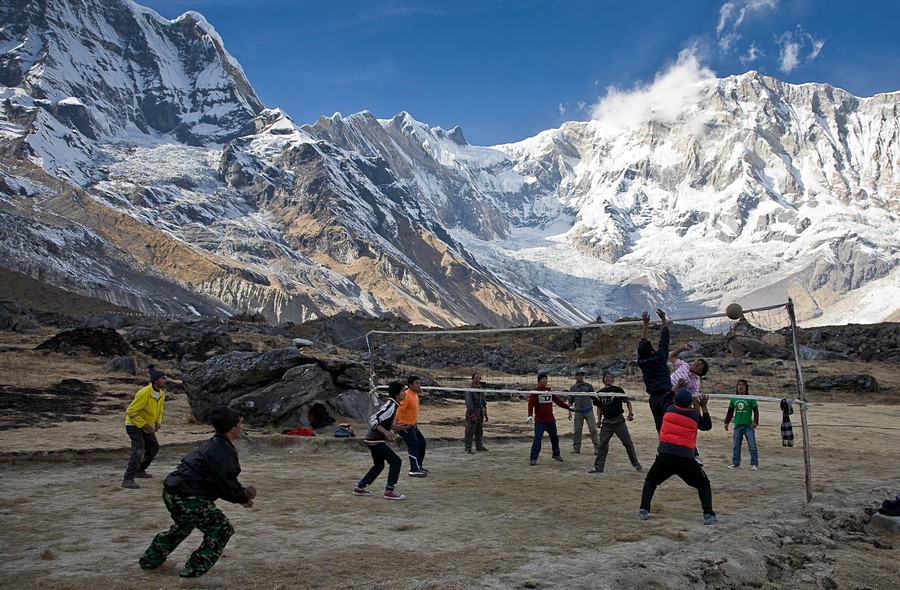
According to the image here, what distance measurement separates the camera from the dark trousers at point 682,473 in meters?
9.14

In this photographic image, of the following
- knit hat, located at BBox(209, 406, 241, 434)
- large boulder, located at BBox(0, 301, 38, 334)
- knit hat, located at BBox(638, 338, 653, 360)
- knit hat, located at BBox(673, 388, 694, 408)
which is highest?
large boulder, located at BBox(0, 301, 38, 334)

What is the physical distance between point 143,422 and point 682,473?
27.0ft

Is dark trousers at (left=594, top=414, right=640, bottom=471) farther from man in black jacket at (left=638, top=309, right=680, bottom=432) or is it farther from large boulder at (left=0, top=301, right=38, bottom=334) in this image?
large boulder at (left=0, top=301, right=38, bottom=334)

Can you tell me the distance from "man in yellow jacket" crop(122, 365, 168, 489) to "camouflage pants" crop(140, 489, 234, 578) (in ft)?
16.3

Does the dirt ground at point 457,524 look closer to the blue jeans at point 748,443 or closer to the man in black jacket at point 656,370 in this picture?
the blue jeans at point 748,443

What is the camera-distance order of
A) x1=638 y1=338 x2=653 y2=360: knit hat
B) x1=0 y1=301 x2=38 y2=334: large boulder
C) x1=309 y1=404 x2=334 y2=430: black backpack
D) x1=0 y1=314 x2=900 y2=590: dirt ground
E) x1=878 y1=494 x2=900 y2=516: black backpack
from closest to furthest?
x1=0 y1=314 x2=900 y2=590: dirt ground < x1=878 y1=494 x2=900 y2=516: black backpack < x1=638 y1=338 x2=653 y2=360: knit hat < x1=309 y1=404 x2=334 y2=430: black backpack < x1=0 y1=301 x2=38 y2=334: large boulder

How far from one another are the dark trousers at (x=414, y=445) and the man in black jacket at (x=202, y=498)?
618 centimetres

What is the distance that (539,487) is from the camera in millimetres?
12086

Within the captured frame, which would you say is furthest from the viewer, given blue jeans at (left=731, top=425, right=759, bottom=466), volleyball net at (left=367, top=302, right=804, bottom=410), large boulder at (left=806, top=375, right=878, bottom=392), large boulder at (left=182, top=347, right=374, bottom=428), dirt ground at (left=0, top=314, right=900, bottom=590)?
large boulder at (left=806, top=375, right=878, bottom=392)

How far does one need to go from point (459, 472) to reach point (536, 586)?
714cm

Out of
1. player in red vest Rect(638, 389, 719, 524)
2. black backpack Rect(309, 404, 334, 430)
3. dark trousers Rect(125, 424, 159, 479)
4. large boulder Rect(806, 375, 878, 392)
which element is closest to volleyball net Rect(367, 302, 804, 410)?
large boulder Rect(806, 375, 878, 392)

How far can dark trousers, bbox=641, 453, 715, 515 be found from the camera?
9.14 meters

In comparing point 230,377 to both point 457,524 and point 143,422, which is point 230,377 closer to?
point 143,422

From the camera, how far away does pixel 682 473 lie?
9211mm
